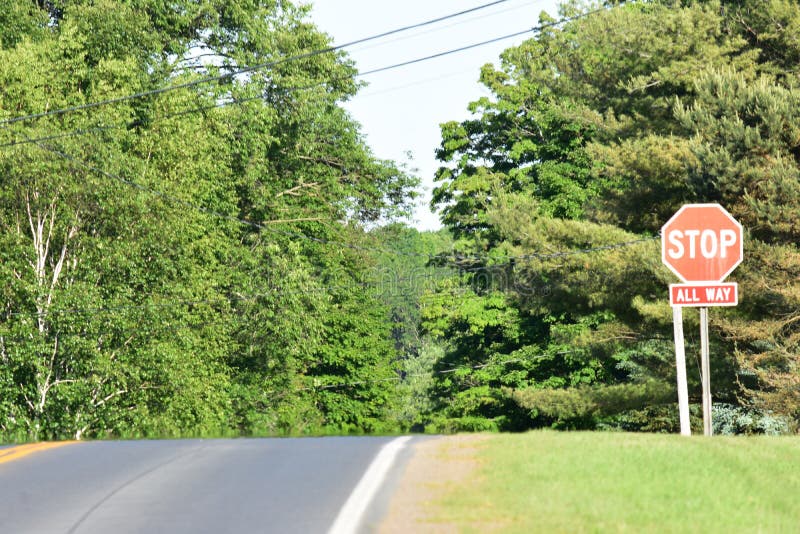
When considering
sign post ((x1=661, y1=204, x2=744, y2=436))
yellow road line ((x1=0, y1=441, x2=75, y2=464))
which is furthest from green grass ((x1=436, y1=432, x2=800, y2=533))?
yellow road line ((x1=0, y1=441, x2=75, y2=464))

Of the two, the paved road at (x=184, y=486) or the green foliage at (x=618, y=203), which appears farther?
the green foliage at (x=618, y=203)

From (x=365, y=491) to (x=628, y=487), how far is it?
224 cm

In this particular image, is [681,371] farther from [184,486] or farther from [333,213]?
[333,213]

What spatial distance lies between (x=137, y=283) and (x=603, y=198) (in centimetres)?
1481

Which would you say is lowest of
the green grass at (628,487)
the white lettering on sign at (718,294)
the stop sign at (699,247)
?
the green grass at (628,487)

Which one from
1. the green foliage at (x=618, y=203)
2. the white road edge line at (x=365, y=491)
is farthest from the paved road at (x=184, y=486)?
the green foliage at (x=618, y=203)

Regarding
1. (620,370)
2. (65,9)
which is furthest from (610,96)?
(65,9)

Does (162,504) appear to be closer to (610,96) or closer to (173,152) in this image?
(173,152)

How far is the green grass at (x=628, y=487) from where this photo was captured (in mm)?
8289

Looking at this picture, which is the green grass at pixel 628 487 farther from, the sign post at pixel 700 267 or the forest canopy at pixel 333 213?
the forest canopy at pixel 333 213

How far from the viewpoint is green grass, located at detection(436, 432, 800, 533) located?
829cm

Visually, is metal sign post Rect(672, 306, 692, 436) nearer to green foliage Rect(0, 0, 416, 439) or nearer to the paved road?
the paved road

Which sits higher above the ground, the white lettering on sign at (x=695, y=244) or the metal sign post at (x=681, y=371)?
the white lettering on sign at (x=695, y=244)

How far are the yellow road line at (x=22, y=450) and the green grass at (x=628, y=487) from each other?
5.39m
